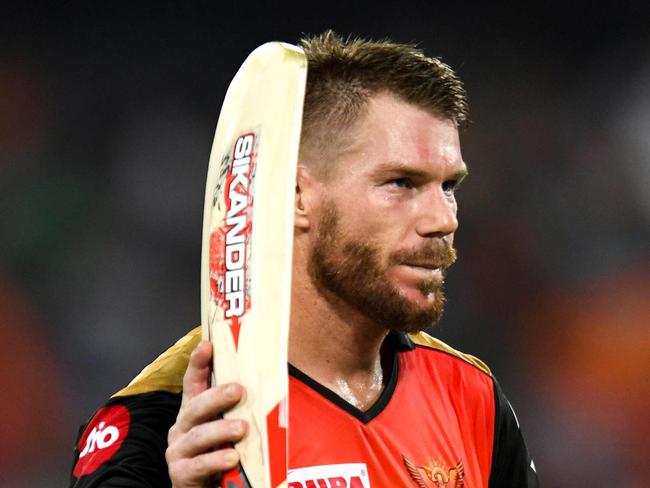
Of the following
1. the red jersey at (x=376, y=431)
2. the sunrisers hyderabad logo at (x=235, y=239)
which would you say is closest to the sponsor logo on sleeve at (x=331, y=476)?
the red jersey at (x=376, y=431)

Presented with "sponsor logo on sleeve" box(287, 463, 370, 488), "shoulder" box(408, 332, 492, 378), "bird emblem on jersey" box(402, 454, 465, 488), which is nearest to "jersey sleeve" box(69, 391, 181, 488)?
"sponsor logo on sleeve" box(287, 463, 370, 488)

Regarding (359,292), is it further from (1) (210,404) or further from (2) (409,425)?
(1) (210,404)

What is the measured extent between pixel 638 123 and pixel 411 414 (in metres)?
3.05

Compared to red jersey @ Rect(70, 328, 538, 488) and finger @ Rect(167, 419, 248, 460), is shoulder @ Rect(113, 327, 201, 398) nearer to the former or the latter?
red jersey @ Rect(70, 328, 538, 488)

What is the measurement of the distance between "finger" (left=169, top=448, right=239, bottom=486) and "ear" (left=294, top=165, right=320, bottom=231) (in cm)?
55

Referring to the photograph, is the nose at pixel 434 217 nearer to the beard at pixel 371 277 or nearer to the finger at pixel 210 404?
the beard at pixel 371 277

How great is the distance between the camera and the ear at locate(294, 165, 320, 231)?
4.96 feet

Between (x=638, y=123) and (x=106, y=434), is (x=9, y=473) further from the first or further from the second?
(x=638, y=123)

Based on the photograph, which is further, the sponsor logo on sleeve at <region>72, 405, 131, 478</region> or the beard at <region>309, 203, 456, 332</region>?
the beard at <region>309, 203, 456, 332</region>

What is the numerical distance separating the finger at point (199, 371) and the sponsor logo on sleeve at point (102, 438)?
0.24 meters

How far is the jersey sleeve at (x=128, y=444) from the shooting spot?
1.30m

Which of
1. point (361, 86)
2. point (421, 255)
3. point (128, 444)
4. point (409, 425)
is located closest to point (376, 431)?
point (409, 425)

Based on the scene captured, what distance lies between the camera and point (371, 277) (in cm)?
146

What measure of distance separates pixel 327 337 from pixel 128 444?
411 mm
